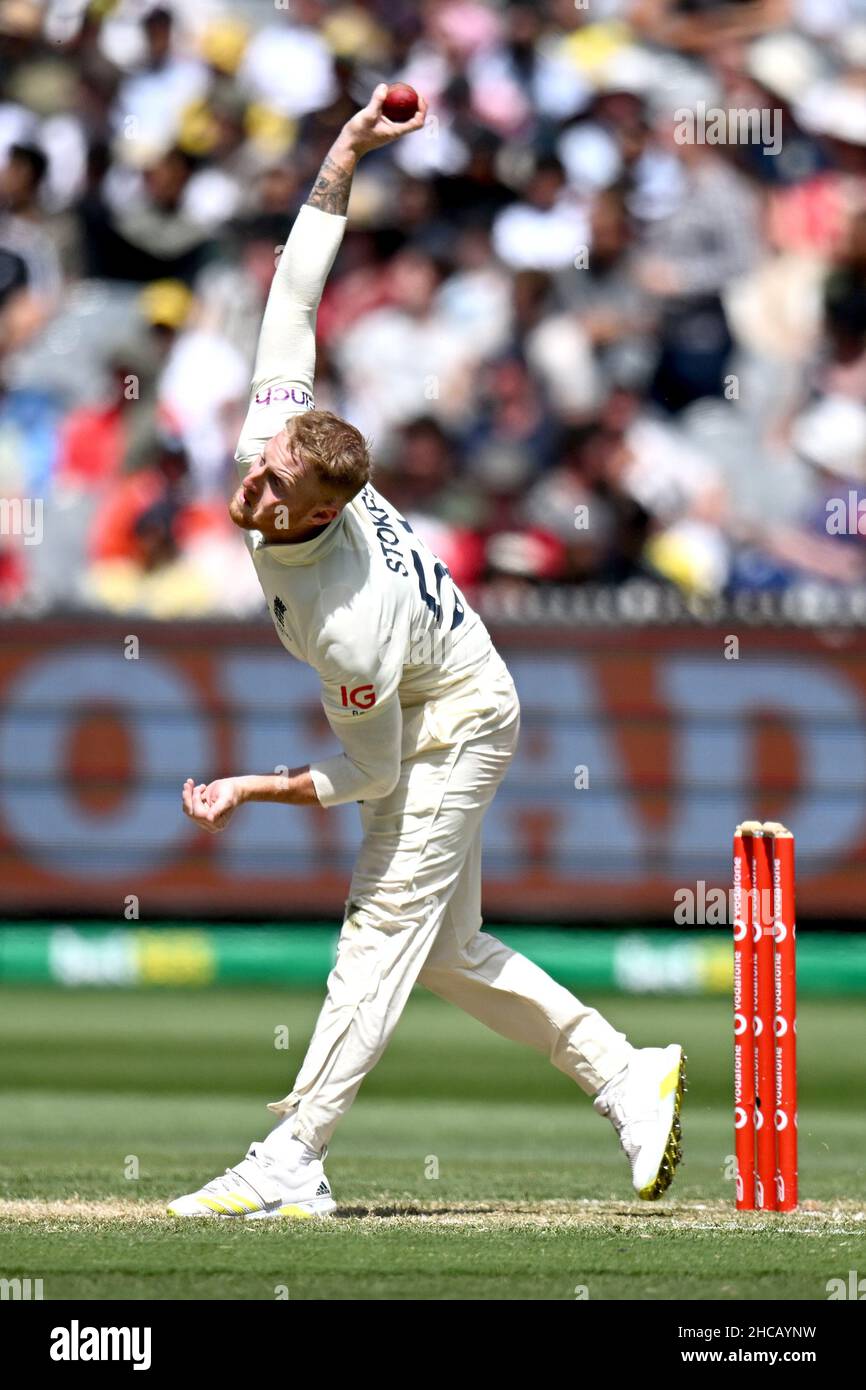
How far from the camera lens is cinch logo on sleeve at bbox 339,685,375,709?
15.0ft

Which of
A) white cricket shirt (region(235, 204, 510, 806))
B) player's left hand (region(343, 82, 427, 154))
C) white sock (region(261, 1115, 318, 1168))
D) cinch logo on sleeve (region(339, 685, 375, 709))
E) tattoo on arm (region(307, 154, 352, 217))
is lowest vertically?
white sock (region(261, 1115, 318, 1168))

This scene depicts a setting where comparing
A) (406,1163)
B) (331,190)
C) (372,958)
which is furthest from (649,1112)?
(331,190)

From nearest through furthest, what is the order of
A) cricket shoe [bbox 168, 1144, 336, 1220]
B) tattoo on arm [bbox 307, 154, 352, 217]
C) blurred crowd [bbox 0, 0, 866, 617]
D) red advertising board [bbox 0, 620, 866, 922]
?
cricket shoe [bbox 168, 1144, 336, 1220], tattoo on arm [bbox 307, 154, 352, 217], red advertising board [bbox 0, 620, 866, 922], blurred crowd [bbox 0, 0, 866, 617]

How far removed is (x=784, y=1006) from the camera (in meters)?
4.98

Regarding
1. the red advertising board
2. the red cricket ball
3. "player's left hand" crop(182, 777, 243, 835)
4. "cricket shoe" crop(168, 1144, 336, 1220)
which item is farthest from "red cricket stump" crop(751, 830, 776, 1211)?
the red advertising board

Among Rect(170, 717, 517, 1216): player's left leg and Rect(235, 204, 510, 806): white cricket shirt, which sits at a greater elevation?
Rect(235, 204, 510, 806): white cricket shirt

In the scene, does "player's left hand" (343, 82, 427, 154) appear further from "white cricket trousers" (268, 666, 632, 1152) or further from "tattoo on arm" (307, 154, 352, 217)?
"white cricket trousers" (268, 666, 632, 1152)
